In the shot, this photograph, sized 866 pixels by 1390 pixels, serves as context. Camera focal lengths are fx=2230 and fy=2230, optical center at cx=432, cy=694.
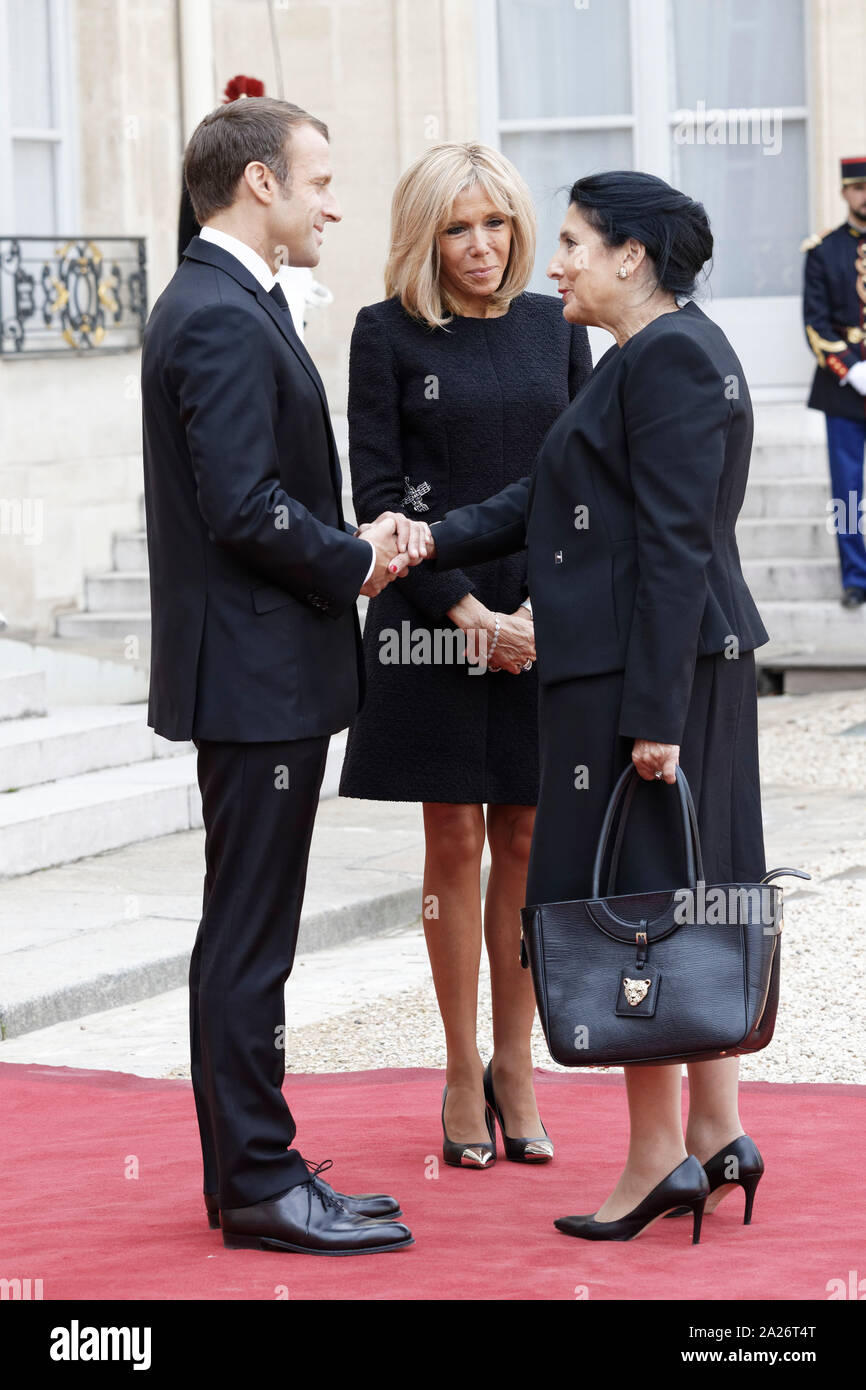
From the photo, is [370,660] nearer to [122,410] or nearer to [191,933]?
[191,933]

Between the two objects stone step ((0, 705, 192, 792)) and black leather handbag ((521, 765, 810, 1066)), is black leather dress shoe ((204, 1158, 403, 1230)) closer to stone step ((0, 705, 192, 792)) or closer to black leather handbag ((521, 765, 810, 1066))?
black leather handbag ((521, 765, 810, 1066))

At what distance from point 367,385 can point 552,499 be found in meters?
0.73

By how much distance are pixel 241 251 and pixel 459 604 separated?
0.95 metres

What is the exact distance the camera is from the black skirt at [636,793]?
12.0 feet

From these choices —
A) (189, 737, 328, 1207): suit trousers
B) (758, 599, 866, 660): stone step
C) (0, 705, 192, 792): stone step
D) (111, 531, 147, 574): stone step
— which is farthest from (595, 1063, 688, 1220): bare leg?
(758, 599, 866, 660): stone step

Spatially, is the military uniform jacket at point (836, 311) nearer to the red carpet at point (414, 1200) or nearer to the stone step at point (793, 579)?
the stone step at point (793, 579)

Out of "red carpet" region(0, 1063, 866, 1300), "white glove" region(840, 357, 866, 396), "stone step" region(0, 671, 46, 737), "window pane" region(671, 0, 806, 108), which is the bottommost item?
"red carpet" region(0, 1063, 866, 1300)

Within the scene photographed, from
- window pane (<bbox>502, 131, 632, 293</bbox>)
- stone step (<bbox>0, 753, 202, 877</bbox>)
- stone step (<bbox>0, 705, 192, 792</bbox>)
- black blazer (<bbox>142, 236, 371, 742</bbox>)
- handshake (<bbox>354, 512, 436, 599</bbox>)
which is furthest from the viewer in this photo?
window pane (<bbox>502, 131, 632, 293</bbox>)

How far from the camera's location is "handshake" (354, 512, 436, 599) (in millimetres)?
3787

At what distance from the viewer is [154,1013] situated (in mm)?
5887

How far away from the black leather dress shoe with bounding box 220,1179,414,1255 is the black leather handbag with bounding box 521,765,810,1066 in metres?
0.43

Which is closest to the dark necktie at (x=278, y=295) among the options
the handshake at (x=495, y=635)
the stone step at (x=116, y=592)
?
the handshake at (x=495, y=635)

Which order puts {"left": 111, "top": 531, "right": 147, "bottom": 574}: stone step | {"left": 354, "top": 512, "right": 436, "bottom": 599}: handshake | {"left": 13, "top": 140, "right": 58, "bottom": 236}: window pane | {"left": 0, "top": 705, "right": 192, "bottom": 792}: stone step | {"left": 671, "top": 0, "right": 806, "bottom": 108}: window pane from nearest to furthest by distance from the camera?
{"left": 354, "top": 512, "right": 436, "bottom": 599}: handshake < {"left": 0, "top": 705, "right": 192, "bottom": 792}: stone step < {"left": 111, "top": 531, "right": 147, "bottom": 574}: stone step < {"left": 13, "top": 140, "right": 58, "bottom": 236}: window pane < {"left": 671, "top": 0, "right": 806, "bottom": 108}: window pane
